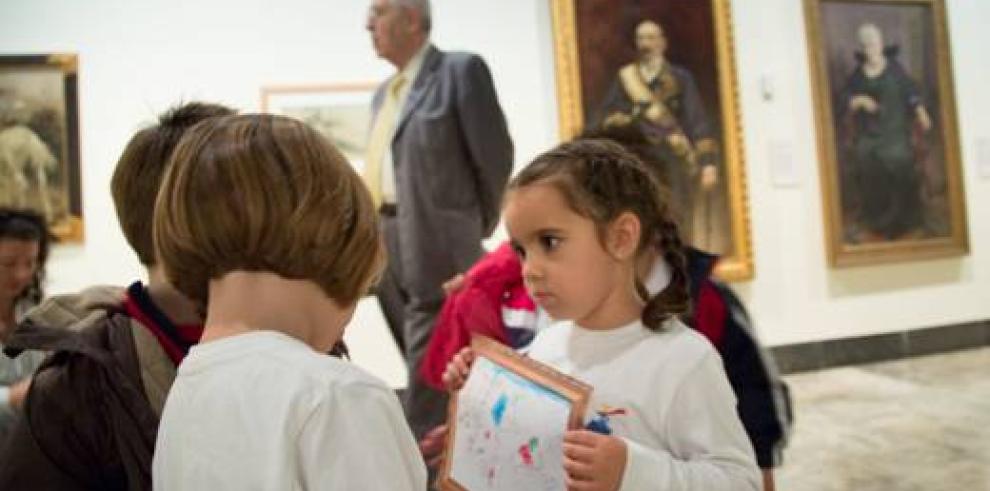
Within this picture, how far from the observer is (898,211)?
237 inches

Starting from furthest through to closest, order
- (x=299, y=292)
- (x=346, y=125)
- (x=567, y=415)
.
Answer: (x=346, y=125) → (x=567, y=415) → (x=299, y=292)

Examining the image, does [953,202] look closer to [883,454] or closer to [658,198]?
[883,454]

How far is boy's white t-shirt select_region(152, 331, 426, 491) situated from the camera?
80 centimetres

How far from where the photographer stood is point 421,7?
371 cm

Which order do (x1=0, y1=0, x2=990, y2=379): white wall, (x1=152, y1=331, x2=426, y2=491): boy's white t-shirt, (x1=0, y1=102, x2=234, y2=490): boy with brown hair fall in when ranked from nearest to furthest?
(x1=152, y1=331, x2=426, y2=491): boy's white t-shirt, (x1=0, y1=102, x2=234, y2=490): boy with brown hair, (x1=0, y1=0, x2=990, y2=379): white wall

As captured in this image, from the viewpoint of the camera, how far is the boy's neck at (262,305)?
89 centimetres

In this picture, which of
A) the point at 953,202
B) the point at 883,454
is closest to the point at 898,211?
the point at 953,202

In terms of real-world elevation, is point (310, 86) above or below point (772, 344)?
above

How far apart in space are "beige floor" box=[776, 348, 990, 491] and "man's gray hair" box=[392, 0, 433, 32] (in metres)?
2.56

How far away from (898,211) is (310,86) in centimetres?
436

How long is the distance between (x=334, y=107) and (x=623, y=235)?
148 inches

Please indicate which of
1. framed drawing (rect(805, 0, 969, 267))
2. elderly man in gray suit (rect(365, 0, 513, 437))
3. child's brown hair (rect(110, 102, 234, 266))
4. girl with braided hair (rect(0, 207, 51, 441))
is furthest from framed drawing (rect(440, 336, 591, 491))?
framed drawing (rect(805, 0, 969, 267))

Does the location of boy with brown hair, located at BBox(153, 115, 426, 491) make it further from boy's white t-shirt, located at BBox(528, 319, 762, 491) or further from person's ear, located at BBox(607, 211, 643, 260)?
person's ear, located at BBox(607, 211, 643, 260)

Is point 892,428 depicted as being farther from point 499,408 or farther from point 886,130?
point 499,408
